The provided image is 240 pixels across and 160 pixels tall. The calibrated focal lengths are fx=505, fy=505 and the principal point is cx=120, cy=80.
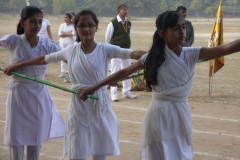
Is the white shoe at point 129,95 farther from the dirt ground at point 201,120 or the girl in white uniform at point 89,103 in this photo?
the girl in white uniform at point 89,103

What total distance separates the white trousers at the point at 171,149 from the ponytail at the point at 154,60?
0.47 meters

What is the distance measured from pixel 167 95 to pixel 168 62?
0.26 m

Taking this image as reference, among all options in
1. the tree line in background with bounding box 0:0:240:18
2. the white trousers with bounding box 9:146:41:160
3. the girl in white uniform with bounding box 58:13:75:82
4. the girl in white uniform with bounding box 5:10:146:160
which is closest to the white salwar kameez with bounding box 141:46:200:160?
the girl in white uniform with bounding box 5:10:146:160

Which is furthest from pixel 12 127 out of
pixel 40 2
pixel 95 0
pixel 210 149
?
pixel 95 0

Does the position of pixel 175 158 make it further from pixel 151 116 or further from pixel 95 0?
pixel 95 0

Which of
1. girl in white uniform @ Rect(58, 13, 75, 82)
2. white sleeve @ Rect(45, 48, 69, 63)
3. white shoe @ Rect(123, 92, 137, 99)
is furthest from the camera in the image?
girl in white uniform @ Rect(58, 13, 75, 82)

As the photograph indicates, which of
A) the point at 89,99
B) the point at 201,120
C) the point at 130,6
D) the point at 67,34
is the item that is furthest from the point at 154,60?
the point at 130,6

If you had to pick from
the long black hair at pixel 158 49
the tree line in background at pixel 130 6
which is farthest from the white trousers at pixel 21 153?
the tree line in background at pixel 130 6

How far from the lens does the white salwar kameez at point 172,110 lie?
384cm

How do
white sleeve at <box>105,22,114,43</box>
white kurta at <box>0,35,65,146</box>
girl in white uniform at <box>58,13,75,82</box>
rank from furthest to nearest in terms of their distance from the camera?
1. girl in white uniform at <box>58,13,75,82</box>
2. white sleeve at <box>105,22,114,43</box>
3. white kurta at <box>0,35,65,146</box>

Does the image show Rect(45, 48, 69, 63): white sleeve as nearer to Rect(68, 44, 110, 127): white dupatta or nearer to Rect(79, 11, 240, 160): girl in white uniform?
Rect(68, 44, 110, 127): white dupatta

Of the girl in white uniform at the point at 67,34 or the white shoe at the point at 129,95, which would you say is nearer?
the white shoe at the point at 129,95

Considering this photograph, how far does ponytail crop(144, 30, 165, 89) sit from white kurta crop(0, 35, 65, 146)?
5.31ft

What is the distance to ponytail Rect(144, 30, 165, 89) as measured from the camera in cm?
385
